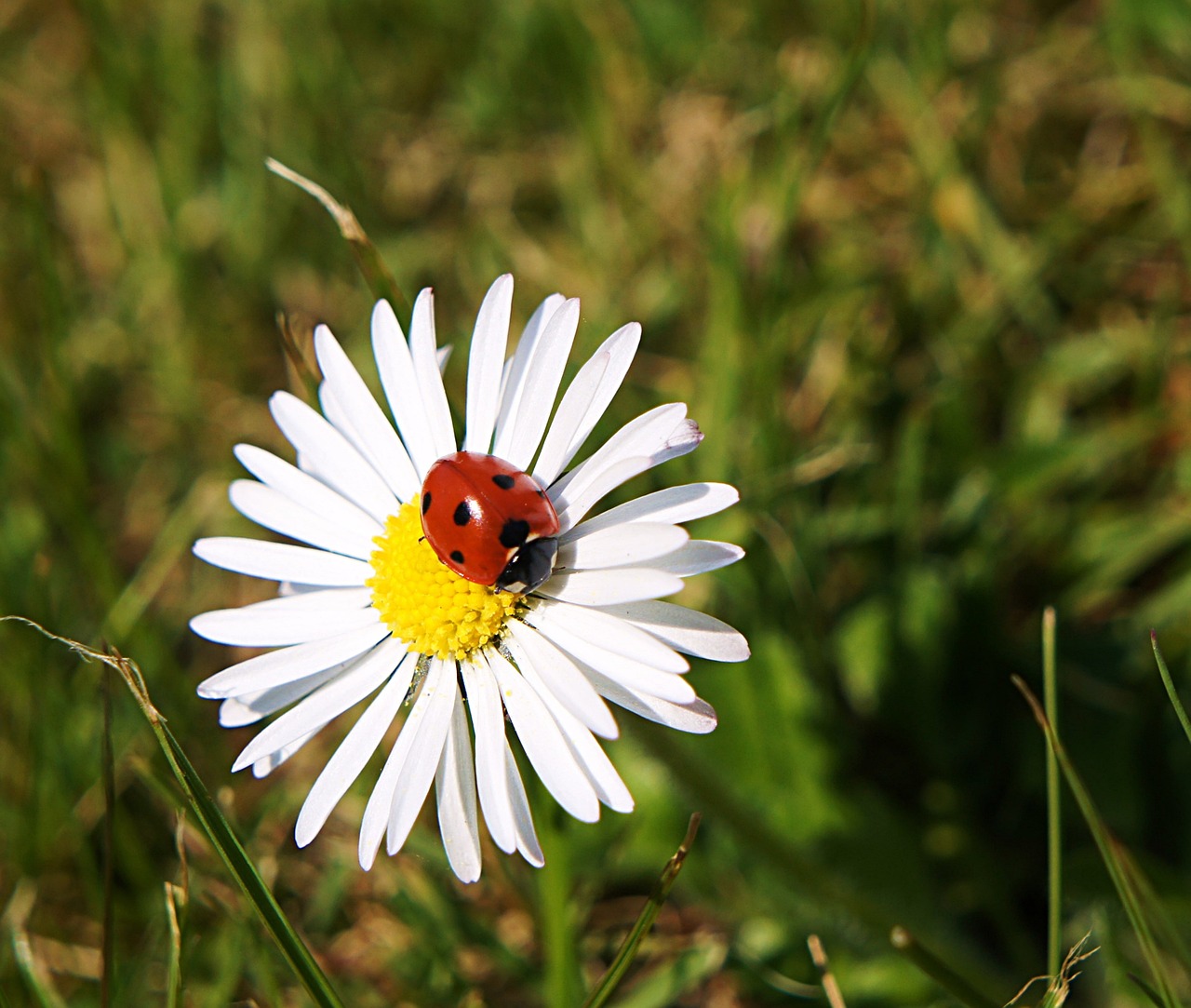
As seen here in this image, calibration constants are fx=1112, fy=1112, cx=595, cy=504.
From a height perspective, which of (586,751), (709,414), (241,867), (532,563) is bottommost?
(241,867)

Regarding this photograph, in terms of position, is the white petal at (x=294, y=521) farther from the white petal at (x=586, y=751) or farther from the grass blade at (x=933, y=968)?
the grass blade at (x=933, y=968)

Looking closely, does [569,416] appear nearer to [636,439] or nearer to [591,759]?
[636,439]

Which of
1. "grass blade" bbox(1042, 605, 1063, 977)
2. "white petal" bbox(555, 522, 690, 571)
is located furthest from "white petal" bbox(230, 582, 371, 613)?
"grass blade" bbox(1042, 605, 1063, 977)

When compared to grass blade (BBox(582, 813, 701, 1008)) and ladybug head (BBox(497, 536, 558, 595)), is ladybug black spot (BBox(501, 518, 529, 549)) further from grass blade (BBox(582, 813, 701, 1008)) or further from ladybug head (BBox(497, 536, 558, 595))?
grass blade (BBox(582, 813, 701, 1008))

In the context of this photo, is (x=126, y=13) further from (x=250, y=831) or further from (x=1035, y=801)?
(x=1035, y=801)

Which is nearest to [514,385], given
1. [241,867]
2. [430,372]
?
[430,372]

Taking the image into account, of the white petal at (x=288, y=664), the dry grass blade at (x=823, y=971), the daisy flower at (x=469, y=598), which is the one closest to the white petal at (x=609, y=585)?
the daisy flower at (x=469, y=598)
